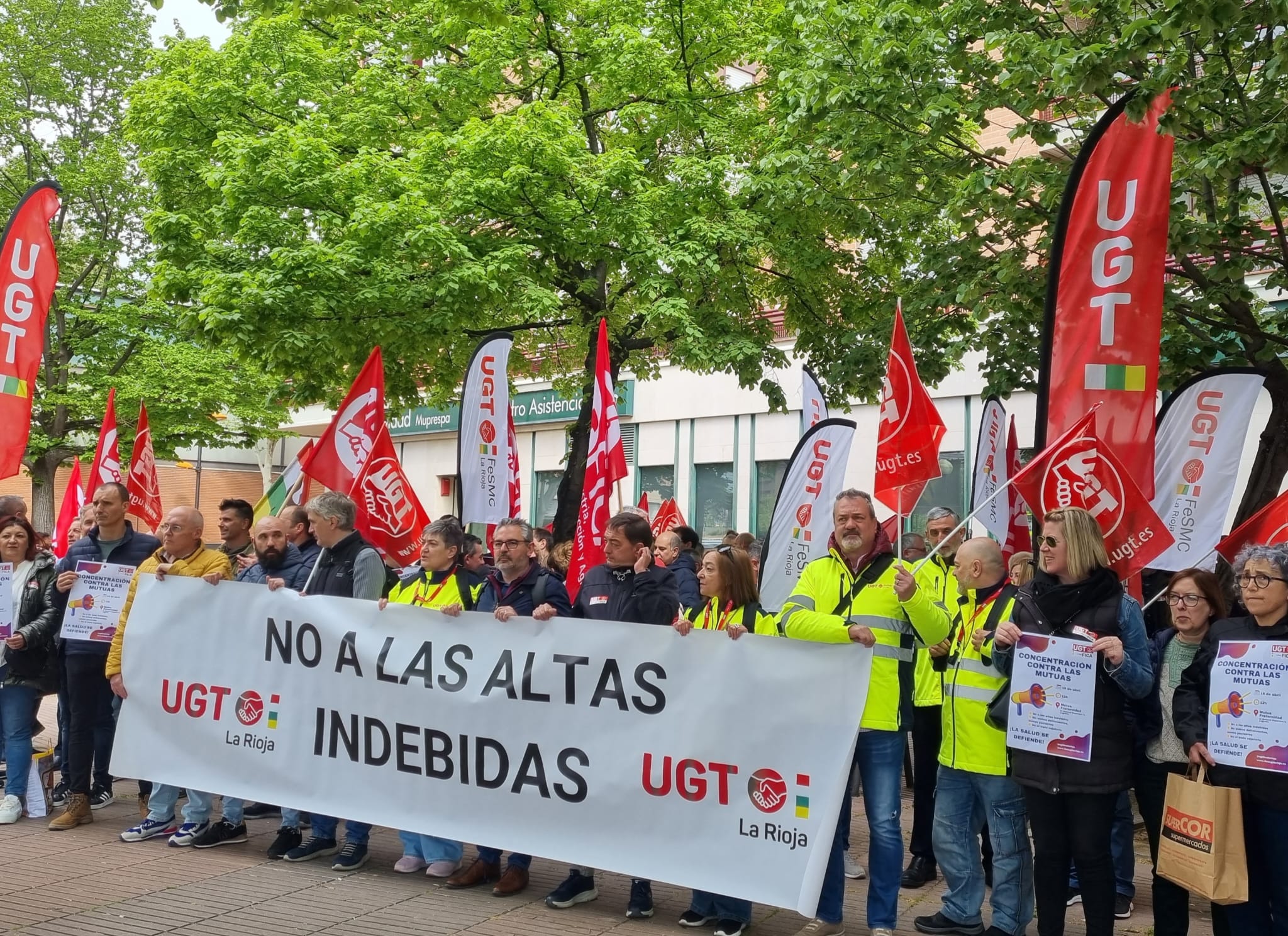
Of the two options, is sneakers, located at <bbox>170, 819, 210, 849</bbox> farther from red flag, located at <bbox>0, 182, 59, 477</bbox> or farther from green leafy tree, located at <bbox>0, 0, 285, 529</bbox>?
green leafy tree, located at <bbox>0, 0, 285, 529</bbox>

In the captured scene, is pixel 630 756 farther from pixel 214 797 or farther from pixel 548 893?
pixel 214 797

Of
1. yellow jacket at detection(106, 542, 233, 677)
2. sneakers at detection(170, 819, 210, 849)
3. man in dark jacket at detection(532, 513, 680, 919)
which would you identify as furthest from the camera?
yellow jacket at detection(106, 542, 233, 677)

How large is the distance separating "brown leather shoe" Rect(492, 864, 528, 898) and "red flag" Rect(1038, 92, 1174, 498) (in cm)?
351

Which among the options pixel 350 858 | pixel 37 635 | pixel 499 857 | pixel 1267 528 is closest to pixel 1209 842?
pixel 1267 528

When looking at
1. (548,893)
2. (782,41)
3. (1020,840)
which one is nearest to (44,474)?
(782,41)

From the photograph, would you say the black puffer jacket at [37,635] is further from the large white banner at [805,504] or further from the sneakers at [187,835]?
the large white banner at [805,504]

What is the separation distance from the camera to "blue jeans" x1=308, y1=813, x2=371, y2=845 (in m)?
7.10

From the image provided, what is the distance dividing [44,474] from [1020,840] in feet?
82.6

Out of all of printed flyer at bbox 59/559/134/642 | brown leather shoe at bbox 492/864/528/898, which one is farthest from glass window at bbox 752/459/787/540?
brown leather shoe at bbox 492/864/528/898

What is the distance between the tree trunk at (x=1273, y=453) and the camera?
1007cm

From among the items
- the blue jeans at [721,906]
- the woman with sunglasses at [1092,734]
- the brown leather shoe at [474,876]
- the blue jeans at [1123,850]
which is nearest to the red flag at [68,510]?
the brown leather shoe at [474,876]

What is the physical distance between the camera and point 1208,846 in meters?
5.04

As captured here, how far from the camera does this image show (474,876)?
6766mm

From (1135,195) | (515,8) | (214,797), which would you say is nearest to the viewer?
(1135,195)
